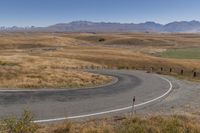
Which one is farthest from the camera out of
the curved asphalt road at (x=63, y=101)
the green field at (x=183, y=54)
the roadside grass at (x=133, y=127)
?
the green field at (x=183, y=54)

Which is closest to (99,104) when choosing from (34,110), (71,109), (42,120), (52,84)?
(71,109)

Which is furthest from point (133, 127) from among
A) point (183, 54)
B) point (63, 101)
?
point (183, 54)

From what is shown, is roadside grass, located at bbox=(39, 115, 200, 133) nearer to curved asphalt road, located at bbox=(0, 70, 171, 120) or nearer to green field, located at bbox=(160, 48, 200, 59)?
curved asphalt road, located at bbox=(0, 70, 171, 120)

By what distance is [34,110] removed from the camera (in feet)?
58.7

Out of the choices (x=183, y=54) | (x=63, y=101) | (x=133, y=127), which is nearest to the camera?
(x=133, y=127)

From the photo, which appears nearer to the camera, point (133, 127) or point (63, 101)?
point (133, 127)

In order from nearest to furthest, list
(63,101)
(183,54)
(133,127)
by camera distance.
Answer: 1. (133,127)
2. (63,101)
3. (183,54)

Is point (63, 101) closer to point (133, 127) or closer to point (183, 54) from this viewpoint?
point (133, 127)

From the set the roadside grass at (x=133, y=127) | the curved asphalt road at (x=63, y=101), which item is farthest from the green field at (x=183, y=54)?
the roadside grass at (x=133, y=127)

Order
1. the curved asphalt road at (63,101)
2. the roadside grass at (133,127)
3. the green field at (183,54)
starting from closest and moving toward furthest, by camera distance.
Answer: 1. the roadside grass at (133,127)
2. the curved asphalt road at (63,101)
3. the green field at (183,54)

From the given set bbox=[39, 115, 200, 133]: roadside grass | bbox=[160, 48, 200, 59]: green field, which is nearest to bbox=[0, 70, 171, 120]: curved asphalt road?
bbox=[39, 115, 200, 133]: roadside grass

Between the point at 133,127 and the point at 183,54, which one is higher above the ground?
the point at 133,127

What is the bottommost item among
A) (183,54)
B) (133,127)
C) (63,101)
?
(183,54)

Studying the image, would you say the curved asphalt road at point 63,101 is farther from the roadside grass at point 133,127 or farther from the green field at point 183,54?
the green field at point 183,54
